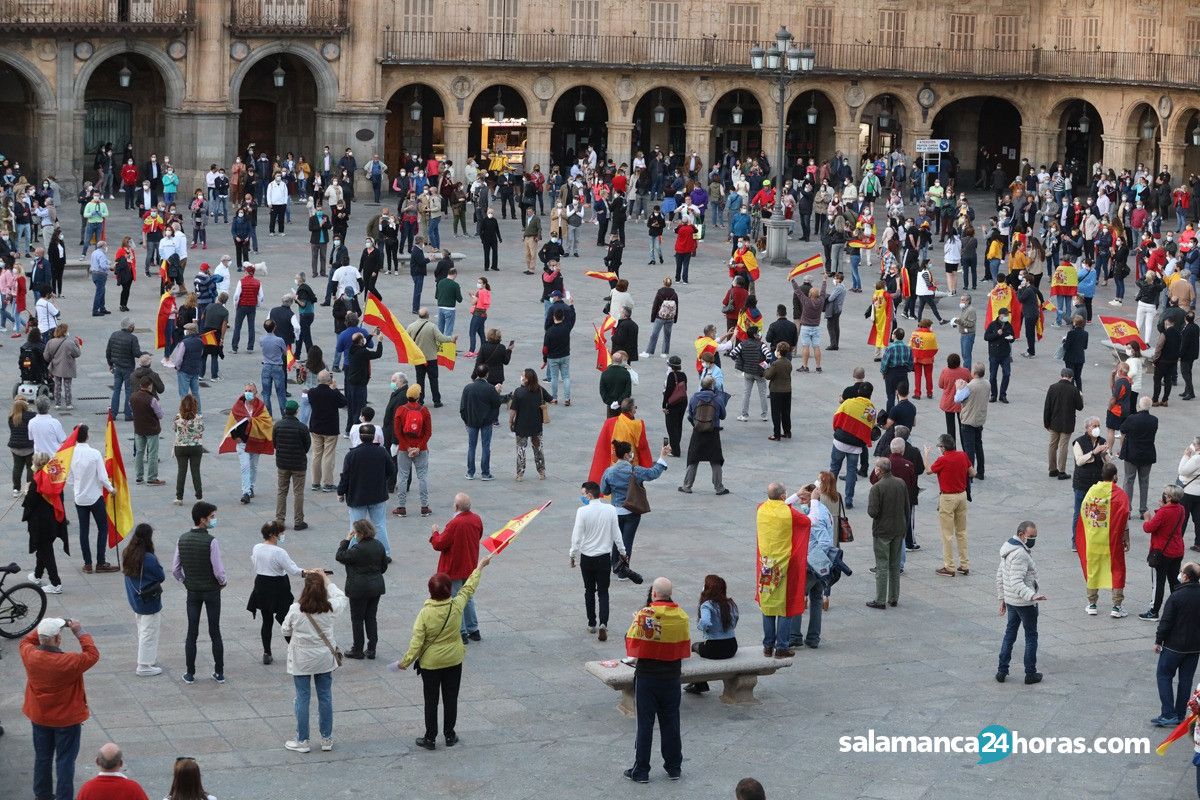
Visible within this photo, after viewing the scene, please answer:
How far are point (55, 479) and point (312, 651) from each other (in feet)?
16.4

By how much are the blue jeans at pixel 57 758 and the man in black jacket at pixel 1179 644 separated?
25.6 feet

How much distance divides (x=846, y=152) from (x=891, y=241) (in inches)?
804

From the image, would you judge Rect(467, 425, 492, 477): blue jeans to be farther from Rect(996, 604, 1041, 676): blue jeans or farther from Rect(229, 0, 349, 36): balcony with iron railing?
Rect(229, 0, 349, 36): balcony with iron railing

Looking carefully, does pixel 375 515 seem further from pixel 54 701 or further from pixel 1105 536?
pixel 1105 536

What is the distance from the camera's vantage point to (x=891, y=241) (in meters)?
36.3

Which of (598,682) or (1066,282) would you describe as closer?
(598,682)

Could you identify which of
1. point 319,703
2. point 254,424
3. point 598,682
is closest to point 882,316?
point 254,424

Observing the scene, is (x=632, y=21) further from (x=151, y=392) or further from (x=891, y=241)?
(x=151, y=392)

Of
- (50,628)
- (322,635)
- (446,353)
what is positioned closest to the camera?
(50,628)

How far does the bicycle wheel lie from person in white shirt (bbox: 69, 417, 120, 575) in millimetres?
1842

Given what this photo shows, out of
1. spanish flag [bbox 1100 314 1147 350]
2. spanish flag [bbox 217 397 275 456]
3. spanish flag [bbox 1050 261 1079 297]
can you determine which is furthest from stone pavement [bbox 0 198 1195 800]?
spanish flag [bbox 1050 261 1079 297]

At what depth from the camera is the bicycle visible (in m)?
16.7

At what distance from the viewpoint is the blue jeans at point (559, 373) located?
87.2ft

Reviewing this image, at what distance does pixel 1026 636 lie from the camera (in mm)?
16422
